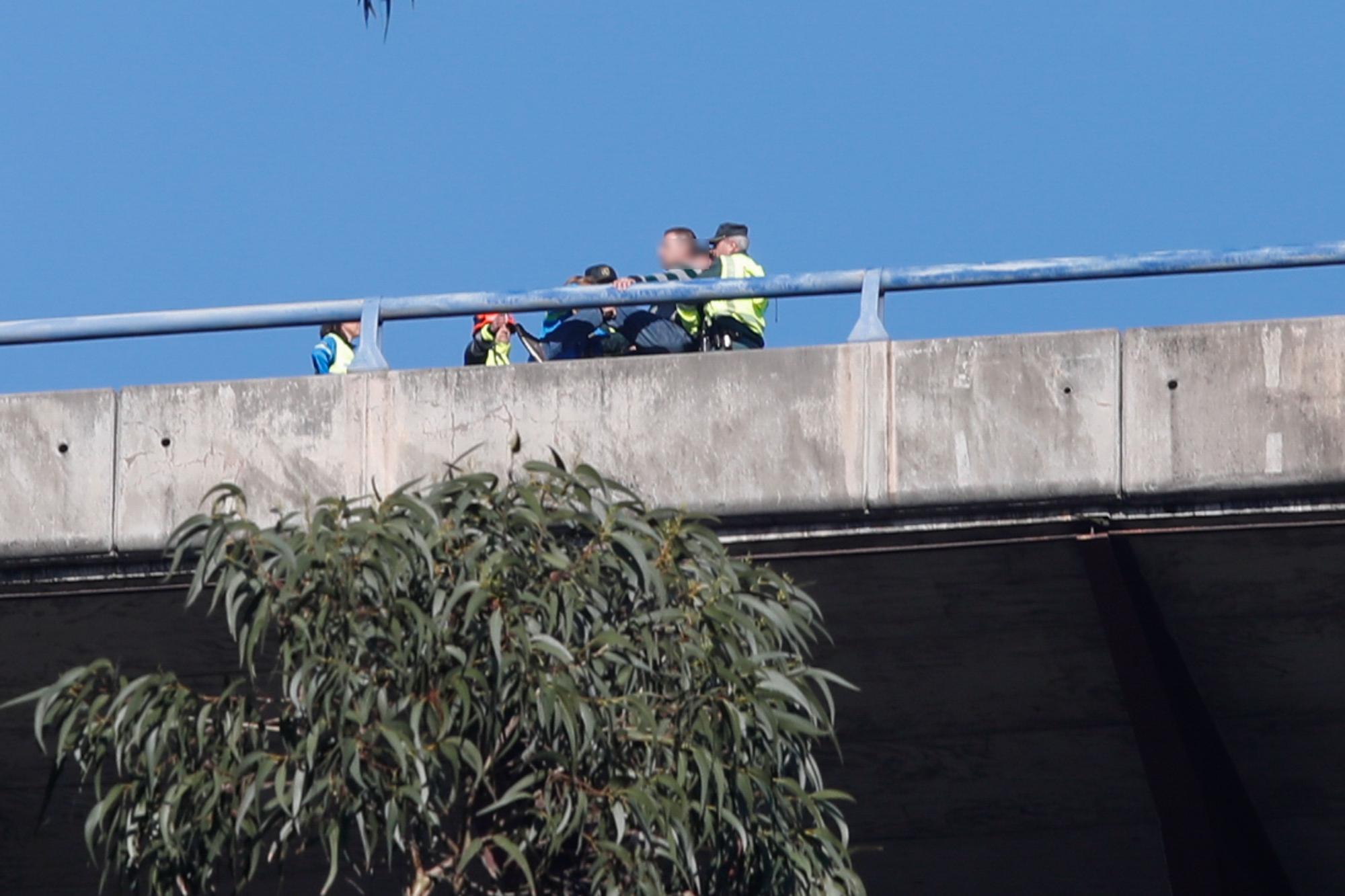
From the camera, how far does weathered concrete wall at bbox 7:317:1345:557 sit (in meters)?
10.3

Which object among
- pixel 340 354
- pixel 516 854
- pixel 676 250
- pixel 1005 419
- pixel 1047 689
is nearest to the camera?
pixel 516 854

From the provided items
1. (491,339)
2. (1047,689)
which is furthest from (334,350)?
(1047,689)

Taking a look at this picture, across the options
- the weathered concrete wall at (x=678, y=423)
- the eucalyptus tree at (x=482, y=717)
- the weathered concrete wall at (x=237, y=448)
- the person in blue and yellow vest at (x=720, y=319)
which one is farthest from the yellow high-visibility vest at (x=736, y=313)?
the eucalyptus tree at (x=482, y=717)

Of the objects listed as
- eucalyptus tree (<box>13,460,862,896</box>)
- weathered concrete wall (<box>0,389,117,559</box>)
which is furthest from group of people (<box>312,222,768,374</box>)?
eucalyptus tree (<box>13,460,862,896</box>)

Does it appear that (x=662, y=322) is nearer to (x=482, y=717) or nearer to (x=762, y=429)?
(x=762, y=429)

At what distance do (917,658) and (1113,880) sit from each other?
12.2 ft

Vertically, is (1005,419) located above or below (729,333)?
below

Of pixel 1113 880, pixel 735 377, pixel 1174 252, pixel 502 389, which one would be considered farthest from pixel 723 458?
pixel 1113 880

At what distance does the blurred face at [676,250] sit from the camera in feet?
41.6

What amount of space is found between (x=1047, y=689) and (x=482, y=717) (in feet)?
21.3

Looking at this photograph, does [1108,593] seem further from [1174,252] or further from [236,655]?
[236,655]

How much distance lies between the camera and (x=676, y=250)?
12719mm

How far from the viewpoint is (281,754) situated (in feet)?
26.2

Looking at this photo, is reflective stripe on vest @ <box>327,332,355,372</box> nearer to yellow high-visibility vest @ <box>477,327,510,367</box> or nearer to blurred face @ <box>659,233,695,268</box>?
yellow high-visibility vest @ <box>477,327,510,367</box>
